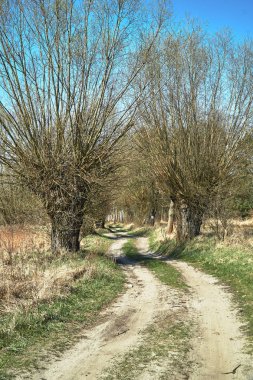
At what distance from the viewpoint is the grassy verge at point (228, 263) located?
9.91 m

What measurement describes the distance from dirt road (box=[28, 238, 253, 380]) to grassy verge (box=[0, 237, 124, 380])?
0.32 meters

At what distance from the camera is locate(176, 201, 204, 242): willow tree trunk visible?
965 inches

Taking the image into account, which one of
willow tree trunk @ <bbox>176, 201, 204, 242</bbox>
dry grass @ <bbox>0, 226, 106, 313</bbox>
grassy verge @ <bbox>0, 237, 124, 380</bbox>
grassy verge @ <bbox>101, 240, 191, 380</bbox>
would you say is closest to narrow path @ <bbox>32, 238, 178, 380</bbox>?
grassy verge @ <bbox>101, 240, 191, 380</bbox>

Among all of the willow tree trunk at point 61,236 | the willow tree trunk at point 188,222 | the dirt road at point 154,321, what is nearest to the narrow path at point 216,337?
the dirt road at point 154,321

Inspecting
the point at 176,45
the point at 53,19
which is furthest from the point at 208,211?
the point at 53,19

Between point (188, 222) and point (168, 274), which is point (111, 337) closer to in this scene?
point (168, 274)

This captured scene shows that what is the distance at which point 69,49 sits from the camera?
1658 centimetres

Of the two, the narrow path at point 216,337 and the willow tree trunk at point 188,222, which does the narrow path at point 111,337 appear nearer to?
the narrow path at point 216,337

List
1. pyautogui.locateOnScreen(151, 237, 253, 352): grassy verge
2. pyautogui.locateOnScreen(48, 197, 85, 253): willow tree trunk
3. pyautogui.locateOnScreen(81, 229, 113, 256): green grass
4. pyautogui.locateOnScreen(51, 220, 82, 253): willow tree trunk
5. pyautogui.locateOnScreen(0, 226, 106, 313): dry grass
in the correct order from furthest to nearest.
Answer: pyautogui.locateOnScreen(81, 229, 113, 256): green grass < pyautogui.locateOnScreen(51, 220, 82, 253): willow tree trunk < pyautogui.locateOnScreen(48, 197, 85, 253): willow tree trunk < pyautogui.locateOnScreen(151, 237, 253, 352): grassy verge < pyautogui.locateOnScreen(0, 226, 106, 313): dry grass

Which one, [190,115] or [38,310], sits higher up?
[190,115]

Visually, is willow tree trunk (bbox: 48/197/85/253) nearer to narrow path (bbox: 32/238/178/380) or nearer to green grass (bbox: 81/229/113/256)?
green grass (bbox: 81/229/113/256)

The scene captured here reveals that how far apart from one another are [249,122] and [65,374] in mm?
20037

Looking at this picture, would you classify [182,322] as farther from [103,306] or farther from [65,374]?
[65,374]

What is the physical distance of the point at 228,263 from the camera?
51.1 ft
